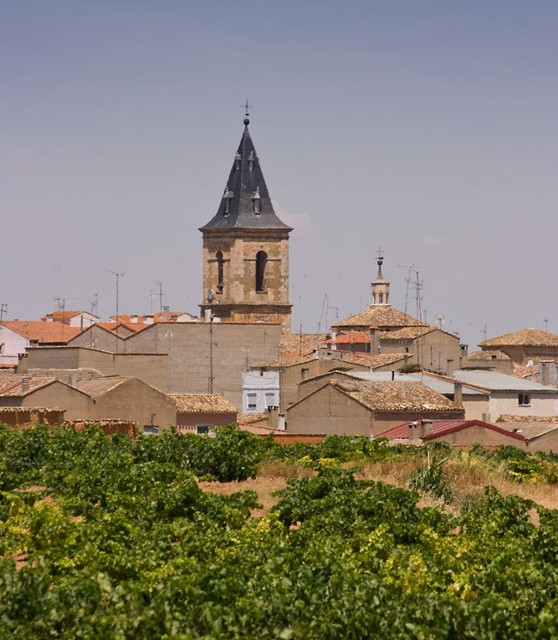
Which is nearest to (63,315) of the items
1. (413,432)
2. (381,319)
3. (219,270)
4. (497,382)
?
(219,270)

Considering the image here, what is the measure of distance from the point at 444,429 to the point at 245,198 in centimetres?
6016

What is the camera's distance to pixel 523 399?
63000 millimetres

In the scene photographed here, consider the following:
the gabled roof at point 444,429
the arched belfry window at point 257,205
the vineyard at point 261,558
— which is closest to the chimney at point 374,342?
the arched belfry window at point 257,205

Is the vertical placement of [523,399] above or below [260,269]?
below

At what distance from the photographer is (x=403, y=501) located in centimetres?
2173

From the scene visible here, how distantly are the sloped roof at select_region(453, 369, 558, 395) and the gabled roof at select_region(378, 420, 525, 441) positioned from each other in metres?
13.0

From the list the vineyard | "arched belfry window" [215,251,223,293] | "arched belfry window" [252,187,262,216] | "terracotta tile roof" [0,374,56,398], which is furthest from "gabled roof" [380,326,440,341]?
the vineyard

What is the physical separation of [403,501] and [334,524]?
174cm

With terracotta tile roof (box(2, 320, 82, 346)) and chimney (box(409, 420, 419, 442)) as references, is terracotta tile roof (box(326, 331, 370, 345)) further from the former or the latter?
chimney (box(409, 420, 419, 442))

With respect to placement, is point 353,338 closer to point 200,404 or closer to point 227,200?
point 227,200

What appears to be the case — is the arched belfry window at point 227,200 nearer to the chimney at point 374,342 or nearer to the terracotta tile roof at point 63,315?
the terracotta tile roof at point 63,315

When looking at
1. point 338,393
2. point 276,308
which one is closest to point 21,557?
point 338,393

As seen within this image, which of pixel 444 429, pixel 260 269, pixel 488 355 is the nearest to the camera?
pixel 444 429

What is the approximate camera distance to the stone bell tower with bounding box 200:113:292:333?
330ft
